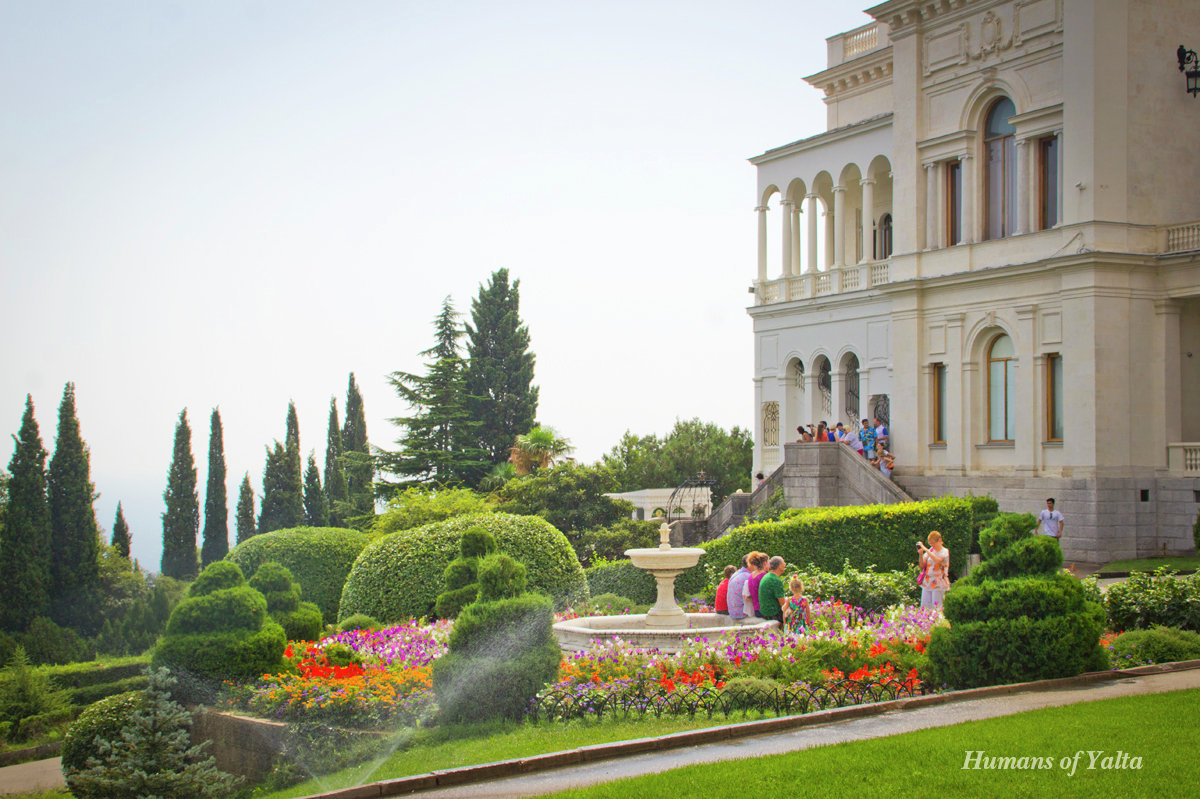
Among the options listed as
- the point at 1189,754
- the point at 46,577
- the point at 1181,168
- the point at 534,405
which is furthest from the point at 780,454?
the point at 1189,754

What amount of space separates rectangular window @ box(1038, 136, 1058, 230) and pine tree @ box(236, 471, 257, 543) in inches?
1522

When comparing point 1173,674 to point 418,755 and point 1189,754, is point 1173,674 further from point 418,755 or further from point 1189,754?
point 418,755

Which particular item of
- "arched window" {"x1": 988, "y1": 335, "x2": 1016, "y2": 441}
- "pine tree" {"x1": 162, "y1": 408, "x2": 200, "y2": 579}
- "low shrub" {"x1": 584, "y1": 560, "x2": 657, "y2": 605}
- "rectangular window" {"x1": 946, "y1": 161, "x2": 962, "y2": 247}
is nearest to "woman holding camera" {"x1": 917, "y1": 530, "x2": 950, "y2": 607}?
"low shrub" {"x1": 584, "y1": 560, "x2": 657, "y2": 605}

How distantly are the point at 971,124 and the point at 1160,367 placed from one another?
831 centimetres

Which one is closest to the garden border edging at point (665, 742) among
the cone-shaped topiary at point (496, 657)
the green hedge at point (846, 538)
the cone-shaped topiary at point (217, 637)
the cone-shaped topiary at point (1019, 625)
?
the cone-shaped topiary at point (1019, 625)

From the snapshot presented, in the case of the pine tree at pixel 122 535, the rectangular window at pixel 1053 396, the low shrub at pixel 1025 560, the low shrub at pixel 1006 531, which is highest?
the rectangular window at pixel 1053 396

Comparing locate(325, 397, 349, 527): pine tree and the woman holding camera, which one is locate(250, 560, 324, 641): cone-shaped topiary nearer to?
the woman holding camera

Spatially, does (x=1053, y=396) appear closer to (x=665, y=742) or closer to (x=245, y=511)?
(x=665, y=742)

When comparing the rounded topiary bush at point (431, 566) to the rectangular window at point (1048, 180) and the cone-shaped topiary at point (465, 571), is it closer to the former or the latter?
the cone-shaped topiary at point (465, 571)

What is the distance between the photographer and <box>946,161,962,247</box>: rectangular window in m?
31.4

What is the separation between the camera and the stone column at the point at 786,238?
3791cm

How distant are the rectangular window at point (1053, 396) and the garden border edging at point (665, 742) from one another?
54.7 feet

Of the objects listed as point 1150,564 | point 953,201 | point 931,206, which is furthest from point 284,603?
point 953,201

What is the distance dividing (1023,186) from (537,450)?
2294 centimetres
